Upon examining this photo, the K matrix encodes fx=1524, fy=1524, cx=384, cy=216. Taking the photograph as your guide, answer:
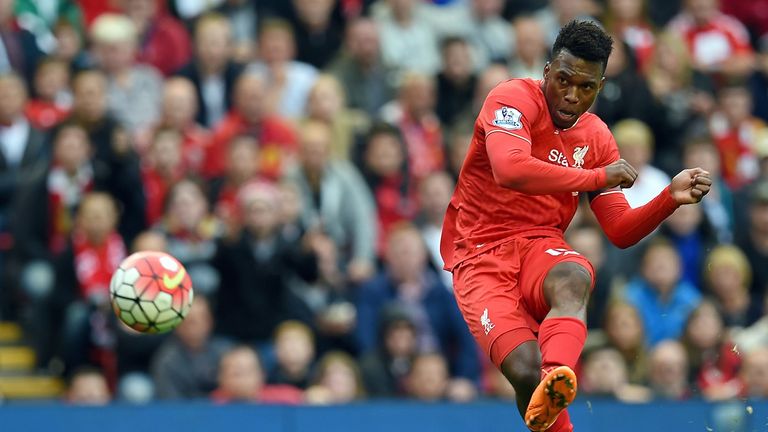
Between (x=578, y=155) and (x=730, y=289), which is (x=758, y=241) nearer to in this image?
(x=730, y=289)

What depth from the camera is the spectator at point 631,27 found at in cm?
1497

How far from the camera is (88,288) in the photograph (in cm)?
1230

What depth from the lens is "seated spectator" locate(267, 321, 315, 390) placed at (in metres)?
11.8

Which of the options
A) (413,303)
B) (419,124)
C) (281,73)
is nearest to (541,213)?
(413,303)

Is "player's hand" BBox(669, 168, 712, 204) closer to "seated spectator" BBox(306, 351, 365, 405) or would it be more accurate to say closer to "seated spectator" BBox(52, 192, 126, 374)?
"seated spectator" BBox(306, 351, 365, 405)

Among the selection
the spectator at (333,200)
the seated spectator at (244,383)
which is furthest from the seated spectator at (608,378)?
the seated spectator at (244,383)

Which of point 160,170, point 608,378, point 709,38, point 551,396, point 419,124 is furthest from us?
point 709,38

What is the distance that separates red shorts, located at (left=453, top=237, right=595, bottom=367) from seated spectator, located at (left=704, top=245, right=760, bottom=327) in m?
4.62

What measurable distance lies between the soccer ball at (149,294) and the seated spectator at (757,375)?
15.1 feet

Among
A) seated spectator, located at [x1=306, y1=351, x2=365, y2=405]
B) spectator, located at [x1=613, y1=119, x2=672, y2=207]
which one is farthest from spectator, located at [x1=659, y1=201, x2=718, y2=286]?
seated spectator, located at [x1=306, y1=351, x2=365, y2=405]

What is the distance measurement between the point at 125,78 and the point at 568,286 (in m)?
6.91

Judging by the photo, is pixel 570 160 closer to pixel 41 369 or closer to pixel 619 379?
pixel 619 379

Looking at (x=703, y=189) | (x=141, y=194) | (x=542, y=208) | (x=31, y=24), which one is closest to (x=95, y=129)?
(x=141, y=194)

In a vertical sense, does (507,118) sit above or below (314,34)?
below
